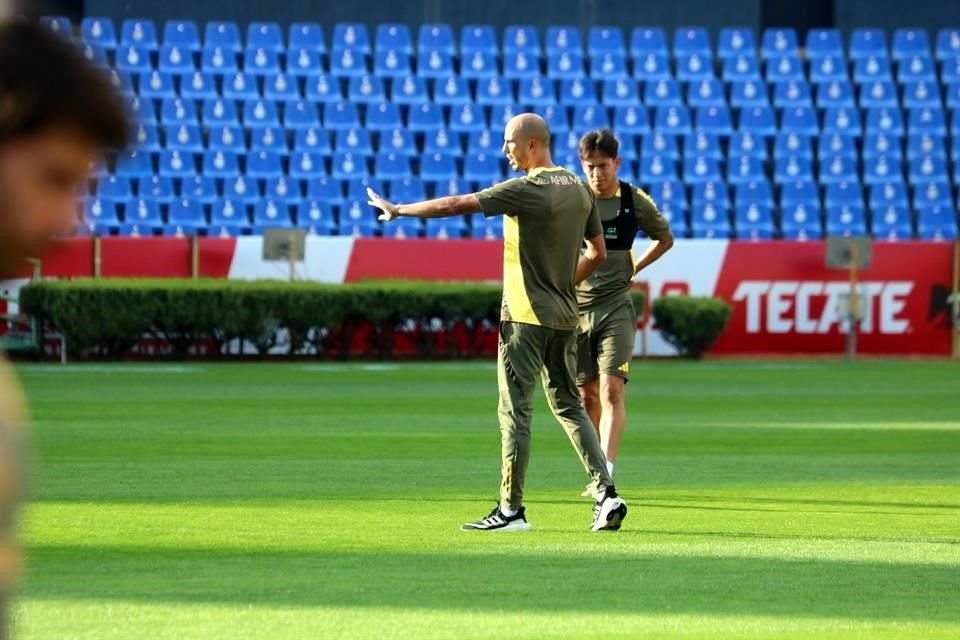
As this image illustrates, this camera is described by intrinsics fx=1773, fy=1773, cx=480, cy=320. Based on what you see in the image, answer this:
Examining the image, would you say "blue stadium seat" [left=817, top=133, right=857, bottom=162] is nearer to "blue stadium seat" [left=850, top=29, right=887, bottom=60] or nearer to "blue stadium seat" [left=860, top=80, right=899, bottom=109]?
"blue stadium seat" [left=860, top=80, right=899, bottom=109]

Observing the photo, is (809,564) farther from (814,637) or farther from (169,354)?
(169,354)

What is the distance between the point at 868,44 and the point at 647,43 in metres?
4.74

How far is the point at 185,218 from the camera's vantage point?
30828 mm

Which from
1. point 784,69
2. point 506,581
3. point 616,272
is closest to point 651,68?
point 784,69

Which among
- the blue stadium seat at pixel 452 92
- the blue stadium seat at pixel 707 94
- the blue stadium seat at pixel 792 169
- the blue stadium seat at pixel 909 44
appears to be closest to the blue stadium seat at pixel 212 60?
the blue stadium seat at pixel 452 92

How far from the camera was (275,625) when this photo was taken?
614 centimetres

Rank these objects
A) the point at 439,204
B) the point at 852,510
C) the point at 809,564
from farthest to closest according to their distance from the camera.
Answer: the point at 852,510
the point at 439,204
the point at 809,564

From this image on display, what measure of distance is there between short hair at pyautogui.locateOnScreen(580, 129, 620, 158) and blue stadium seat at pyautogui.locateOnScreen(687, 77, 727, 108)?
78.4 ft

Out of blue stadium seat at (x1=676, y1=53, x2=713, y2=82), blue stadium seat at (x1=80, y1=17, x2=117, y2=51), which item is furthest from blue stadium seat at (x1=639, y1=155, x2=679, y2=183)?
blue stadium seat at (x1=80, y1=17, x2=117, y2=51)

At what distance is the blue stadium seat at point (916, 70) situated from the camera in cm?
3550

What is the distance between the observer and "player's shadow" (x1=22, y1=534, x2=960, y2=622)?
22.0 feet

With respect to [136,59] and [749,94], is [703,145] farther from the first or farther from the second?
[136,59]

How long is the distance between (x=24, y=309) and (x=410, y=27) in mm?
13767

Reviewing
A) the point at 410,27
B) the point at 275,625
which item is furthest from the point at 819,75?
the point at 275,625
